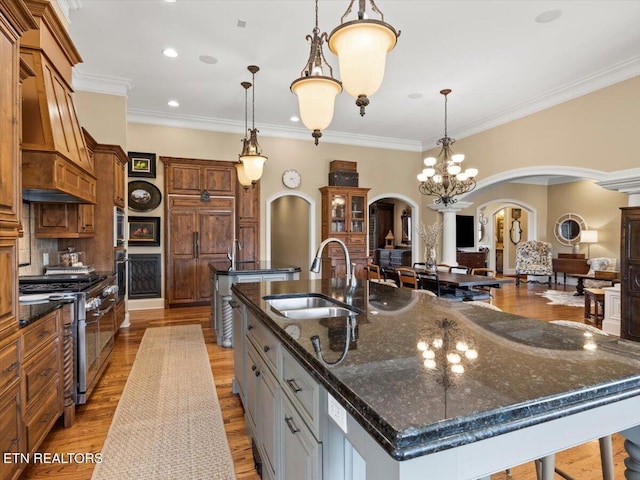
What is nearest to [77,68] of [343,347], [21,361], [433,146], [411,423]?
[21,361]

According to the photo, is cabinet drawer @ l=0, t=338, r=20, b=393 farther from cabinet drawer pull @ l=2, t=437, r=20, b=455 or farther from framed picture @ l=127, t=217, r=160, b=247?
framed picture @ l=127, t=217, r=160, b=247

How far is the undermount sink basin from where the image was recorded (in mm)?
2064

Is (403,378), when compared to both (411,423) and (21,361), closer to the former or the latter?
(411,423)

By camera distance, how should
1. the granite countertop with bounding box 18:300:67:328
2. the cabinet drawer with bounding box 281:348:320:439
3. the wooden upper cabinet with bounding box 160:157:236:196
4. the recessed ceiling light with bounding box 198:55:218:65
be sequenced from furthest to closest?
the wooden upper cabinet with bounding box 160:157:236:196 < the recessed ceiling light with bounding box 198:55:218:65 < the granite countertop with bounding box 18:300:67:328 < the cabinet drawer with bounding box 281:348:320:439

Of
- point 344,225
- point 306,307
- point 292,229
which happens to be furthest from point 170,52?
point 292,229

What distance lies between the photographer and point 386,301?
6.92ft

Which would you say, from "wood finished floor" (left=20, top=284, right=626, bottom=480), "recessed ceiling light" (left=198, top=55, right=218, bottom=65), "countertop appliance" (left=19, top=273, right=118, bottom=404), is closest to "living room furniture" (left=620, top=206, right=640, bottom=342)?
"wood finished floor" (left=20, top=284, right=626, bottom=480)

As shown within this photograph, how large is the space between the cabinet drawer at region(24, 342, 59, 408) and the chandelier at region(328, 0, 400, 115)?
7.83 ft

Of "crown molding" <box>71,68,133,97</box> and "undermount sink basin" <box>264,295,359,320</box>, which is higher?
"crown molding" <box>71,68,133,97</box>

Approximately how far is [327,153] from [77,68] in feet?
14.5

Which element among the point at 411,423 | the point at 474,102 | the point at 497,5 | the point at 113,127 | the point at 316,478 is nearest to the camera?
the point at 411,423

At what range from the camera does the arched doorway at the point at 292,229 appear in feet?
24.4

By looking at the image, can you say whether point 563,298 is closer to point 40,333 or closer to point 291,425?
point 291,425

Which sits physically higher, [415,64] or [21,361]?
[415,64]
